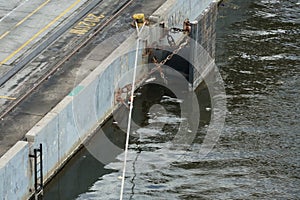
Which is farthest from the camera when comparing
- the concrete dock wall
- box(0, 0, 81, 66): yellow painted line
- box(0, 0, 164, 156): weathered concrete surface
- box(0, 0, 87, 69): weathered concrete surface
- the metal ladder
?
box(0, 0, 87, 69): weathered concrete surface

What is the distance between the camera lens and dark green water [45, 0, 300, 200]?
2956 centimetres

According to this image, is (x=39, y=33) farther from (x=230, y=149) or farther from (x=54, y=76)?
(x=230, y=149)

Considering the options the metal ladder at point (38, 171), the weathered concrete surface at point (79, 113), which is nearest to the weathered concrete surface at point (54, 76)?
the weathered concrete surface at point (79, 113)

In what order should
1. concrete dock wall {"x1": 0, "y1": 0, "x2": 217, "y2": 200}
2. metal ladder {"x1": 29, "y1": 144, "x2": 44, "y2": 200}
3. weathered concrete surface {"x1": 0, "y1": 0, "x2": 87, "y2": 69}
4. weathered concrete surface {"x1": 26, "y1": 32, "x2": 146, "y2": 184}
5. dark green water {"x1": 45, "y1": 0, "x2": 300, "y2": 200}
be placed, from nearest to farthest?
concrete dock wall {"x1": 0, "y1": 0, "x2": 217, "y2": 200} → metal ladder {"x1": 29, "y1": 144, "x2": 44, "y2": 200} → weathered concrete surface {"x1": 26, "y1": 32, "x2": 146, "y2": 184} → dark green water {"x1": 45, "y1": 0, "x2": 300, "y2": 200} → weathered concrete surface {"x1": 0, "y1": 0, "x2": 87, "y2": 69}

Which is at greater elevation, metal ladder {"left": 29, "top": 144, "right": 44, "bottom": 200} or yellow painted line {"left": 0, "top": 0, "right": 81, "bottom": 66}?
yellow painted line {"left": 0, "top": 0, "right": 81, "bottom": 66}

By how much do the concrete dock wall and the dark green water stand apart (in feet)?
2.22

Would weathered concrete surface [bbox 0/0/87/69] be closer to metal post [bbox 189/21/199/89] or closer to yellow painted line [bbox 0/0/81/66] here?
yellow painted line [bbox 0/0/81/66]

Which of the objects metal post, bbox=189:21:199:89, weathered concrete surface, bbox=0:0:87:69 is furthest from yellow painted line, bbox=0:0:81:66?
metal post, bbox=189:21:199:89

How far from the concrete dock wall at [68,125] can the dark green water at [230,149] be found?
2.22 feet

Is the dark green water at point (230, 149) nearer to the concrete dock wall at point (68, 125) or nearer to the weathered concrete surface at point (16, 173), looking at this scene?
the concrete dock wall at point (68, 125)

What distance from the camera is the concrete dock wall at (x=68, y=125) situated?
2730cm

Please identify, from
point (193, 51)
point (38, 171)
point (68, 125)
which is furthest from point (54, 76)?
point (193, 51)

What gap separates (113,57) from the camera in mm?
34094

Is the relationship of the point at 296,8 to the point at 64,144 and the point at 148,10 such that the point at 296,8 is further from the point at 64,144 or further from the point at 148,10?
the point at 64,144
